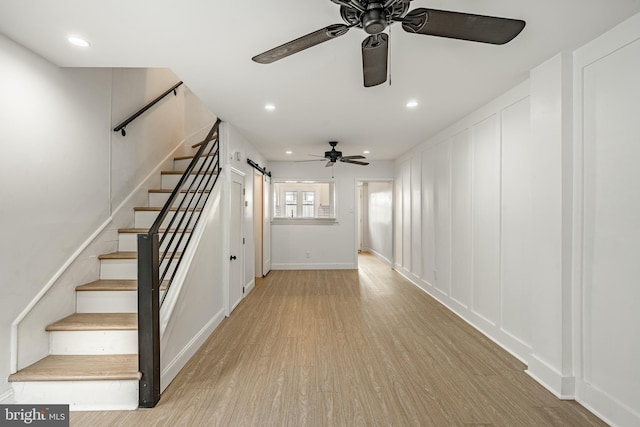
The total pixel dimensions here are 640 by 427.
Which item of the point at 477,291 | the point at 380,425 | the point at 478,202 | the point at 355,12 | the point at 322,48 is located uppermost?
the point at 322,48

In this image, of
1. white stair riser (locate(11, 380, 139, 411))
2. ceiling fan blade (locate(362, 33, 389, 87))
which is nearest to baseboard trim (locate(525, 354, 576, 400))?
ceiling fan blade (locate(362, 33, 389, 87))

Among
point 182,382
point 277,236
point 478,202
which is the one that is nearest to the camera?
point 182,382

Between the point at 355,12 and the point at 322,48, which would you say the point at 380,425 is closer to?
the point at 355,12

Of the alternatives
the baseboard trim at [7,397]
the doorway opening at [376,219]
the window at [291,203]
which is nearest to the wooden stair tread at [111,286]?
the baseboard trim at [7,397]

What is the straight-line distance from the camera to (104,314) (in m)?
2.44

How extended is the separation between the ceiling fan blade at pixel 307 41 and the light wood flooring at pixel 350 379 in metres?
2.28

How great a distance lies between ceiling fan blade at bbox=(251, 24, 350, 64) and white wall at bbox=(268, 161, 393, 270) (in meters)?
5.20

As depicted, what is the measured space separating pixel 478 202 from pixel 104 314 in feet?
12.9

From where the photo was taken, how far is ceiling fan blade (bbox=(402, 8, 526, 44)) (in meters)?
1.34

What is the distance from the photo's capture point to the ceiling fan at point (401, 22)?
4.20ft

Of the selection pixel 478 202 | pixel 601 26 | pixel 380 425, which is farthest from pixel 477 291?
pixel 601 26

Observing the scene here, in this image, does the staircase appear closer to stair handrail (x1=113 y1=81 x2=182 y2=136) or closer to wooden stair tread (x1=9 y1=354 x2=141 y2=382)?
wooden stair tread (x1=9 y1=354 x2=141 y2=382)

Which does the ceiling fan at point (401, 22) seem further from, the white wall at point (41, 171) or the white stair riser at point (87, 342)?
the white stair riser at point (87, 342)

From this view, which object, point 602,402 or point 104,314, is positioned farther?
point 104,314
